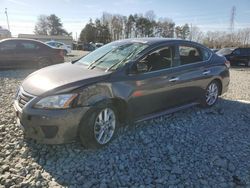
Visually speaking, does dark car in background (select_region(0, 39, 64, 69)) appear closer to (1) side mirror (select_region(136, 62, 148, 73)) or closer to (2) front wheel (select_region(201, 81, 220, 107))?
(2) front wheel (select_region(201, 81, 220, 107))

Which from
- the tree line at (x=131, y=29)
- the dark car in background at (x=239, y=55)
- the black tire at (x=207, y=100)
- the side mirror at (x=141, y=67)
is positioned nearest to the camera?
the side mirror at (x=141, y=67)

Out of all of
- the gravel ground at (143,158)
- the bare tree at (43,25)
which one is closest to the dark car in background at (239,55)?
the gravel ground at (143,158)

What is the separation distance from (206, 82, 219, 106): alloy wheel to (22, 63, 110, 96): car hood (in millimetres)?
2814

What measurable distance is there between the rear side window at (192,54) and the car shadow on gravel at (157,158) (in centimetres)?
124

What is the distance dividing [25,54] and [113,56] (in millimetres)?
7184

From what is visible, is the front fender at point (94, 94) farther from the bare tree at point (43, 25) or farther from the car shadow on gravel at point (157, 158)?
the bare tree at point (43, 25)

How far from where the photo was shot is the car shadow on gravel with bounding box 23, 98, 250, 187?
9.45 feet

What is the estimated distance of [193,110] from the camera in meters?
5.29

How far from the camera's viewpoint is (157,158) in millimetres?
3330

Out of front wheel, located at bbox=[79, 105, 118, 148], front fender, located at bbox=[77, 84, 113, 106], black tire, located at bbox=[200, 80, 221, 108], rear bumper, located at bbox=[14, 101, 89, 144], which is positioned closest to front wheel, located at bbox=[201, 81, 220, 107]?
black tire, located at bbox=[200, 80, 221, 108]

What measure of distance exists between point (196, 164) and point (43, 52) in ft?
28.7

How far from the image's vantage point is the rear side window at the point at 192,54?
15.3ft

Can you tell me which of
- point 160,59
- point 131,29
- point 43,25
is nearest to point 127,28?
point 131,29

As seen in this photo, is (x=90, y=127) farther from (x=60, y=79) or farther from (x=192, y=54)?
(x=192, y=54)
